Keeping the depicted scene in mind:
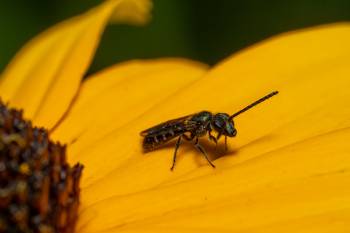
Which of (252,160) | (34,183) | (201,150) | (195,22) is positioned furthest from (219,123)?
(195,22)

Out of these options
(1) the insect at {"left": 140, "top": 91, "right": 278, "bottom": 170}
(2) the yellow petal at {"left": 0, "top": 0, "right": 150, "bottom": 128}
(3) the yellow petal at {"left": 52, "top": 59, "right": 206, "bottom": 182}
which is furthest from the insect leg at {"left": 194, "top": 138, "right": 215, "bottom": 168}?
(2) the yellow petal at {"left": 0, "top": 0, "right": 150, "bottom": 128}

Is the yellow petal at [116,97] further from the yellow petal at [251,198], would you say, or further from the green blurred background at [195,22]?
the green blurred background at [195,22]

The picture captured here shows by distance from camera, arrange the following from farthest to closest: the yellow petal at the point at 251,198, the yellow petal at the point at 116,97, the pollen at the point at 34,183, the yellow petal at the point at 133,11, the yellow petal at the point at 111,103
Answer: the yellow petal at the point at 133,11
the yellow petal at the point at 116,97
the yellow petal at the point at 111,103
the pollen at the point at 34,183
the yellow petal at the point at 251,198

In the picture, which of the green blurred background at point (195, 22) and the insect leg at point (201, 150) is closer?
the insect leg at point (201, 150)

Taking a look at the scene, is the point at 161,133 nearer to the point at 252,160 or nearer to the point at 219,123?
the point at 219,123

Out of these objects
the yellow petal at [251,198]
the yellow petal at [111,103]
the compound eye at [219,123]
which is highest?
the yellow petal at [111,103]

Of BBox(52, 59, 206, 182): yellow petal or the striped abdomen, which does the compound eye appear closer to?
the striped abdomen

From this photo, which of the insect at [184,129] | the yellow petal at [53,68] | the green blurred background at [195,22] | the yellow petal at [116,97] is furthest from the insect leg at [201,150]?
the green blurred background at [195,22]
